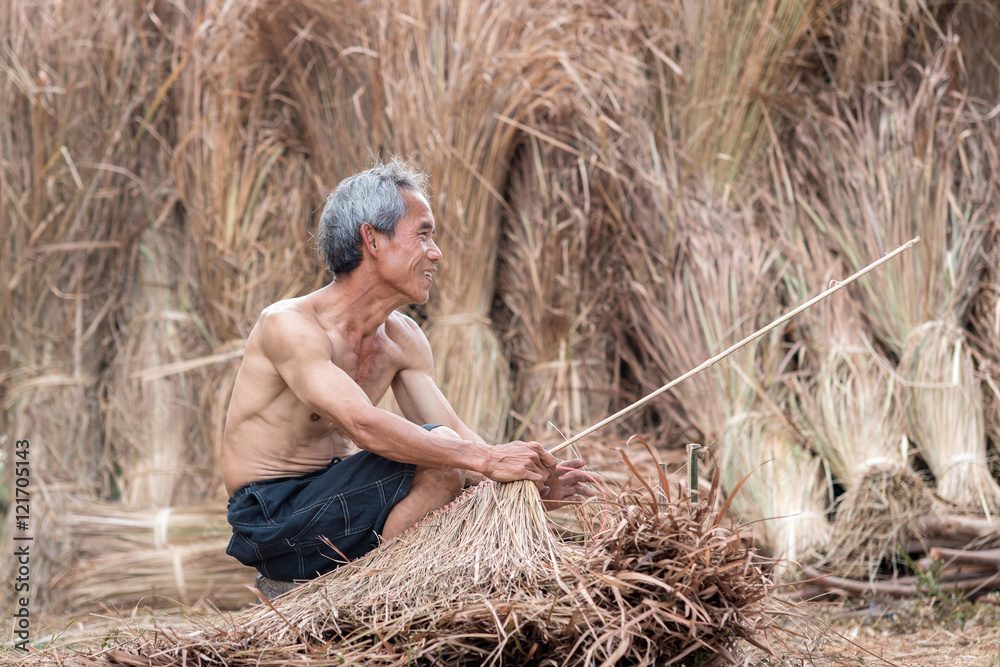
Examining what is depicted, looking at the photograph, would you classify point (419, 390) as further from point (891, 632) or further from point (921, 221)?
point (921, 221)

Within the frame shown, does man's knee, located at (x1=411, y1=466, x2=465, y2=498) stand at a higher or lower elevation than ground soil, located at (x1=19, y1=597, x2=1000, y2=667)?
higher

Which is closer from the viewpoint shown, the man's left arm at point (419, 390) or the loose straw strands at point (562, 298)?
the man's left arm at point (419, 390)

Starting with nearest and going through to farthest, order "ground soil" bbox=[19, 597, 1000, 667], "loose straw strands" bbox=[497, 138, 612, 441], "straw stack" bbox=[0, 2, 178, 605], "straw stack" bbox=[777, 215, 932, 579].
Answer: "ground soil" bbox=[19, 597, 1000, 667]
"straw stack" bbox=[777, 215, 932, 579]
"loose straw strands" bbox=[497, 138, 612, 441]
"straw stack" bbox=[0, 2, 178, 605]

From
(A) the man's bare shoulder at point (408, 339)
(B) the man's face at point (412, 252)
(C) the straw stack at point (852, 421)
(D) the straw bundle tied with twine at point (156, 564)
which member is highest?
(B) the man's face at point (412, 252)

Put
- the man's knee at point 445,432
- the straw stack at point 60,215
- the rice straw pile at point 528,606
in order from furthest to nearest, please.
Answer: the straw stack at point 60,215
the man's knee at point 445,432
the rice straw pile at point 528,606

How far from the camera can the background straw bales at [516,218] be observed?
10.7ft

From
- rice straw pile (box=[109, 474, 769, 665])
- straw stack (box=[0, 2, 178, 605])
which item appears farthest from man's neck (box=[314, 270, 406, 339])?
straw stack (box=[0, 2, 178, 605])

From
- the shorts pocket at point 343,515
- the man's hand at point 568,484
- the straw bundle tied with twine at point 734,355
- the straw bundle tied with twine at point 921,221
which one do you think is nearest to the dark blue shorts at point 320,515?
the shorts pocket at point 343,515

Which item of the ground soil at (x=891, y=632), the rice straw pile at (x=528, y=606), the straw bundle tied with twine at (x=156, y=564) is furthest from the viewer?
the straw bundle tied with twine at (x=156, y=564)

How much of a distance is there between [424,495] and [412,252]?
0.59 m

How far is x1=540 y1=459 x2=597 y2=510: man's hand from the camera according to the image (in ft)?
7.28

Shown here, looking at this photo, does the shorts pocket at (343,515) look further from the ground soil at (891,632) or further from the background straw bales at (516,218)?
the background straw bales at (516,218)

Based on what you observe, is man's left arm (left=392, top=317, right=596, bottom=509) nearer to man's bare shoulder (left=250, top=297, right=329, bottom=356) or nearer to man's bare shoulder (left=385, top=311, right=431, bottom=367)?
man's bare shoulder (left=385, top=311, right=431, bottom=367)

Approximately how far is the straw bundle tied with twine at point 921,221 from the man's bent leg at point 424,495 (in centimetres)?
172
